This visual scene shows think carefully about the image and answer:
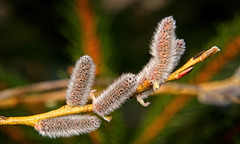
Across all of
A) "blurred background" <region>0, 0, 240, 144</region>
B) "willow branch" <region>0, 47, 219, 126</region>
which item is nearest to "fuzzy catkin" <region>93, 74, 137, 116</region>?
"willow branch" <region>0, 47, 219, 126</region>

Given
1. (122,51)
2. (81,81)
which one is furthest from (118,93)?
(122,51)

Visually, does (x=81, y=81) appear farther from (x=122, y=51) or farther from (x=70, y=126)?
(x=122, y=51)

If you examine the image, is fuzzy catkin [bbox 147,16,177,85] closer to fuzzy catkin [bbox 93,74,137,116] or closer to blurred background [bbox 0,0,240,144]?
fuzzy catkin [bbox 93,74,137,116]

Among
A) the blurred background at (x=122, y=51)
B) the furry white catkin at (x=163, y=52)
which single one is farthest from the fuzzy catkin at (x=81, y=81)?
the blurred background at (x=122, y=51)

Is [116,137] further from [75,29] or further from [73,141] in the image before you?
[75,29]

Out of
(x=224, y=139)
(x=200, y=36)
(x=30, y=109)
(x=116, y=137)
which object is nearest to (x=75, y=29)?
(x=30, y=109)

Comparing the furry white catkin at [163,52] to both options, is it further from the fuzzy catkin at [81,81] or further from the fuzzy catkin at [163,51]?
the fuzzy catkin at [81,81]
